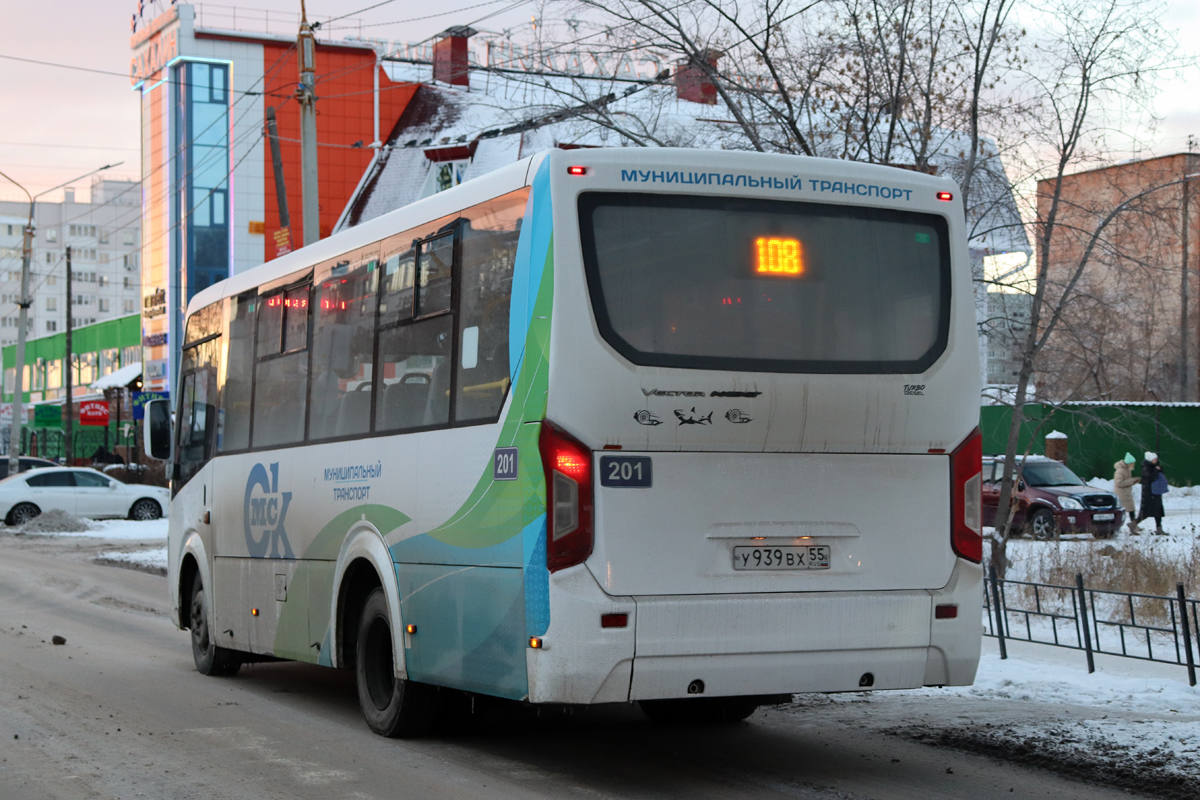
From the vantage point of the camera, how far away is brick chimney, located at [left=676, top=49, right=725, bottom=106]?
1536cm

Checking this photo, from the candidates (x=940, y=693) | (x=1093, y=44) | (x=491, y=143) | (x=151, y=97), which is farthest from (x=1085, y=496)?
(x=151, y=97)

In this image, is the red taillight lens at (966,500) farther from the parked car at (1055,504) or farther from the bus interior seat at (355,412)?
the parked car at (1055,504)

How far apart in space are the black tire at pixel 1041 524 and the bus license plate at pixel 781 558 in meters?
19.6

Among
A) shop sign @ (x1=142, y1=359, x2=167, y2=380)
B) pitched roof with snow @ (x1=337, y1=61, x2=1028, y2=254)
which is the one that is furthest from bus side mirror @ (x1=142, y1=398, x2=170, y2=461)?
shop sign @ (x1=142, y1=359, x2=167, y2=380)

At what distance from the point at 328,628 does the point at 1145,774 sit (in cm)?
483

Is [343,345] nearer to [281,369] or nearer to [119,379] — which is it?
[281,369]

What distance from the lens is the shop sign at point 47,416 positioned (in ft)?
239

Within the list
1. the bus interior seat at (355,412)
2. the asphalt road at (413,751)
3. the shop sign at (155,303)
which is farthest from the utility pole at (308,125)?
the shop sign at (155,303)

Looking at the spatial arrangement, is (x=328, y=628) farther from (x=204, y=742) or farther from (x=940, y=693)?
(x=940, y=693)

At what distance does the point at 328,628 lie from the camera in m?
Answer: 8.82

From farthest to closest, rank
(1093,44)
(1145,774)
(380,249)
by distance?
(1093,44)
(380,249)
(1145,774)

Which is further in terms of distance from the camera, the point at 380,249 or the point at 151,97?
the point at 151,97

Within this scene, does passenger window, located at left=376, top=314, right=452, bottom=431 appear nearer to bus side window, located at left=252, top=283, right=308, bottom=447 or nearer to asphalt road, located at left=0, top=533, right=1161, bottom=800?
bus side window, located at left=252, top=283, right=308, bottom=447

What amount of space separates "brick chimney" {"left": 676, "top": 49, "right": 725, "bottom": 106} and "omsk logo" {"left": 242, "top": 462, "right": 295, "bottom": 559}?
7504 millimetres
